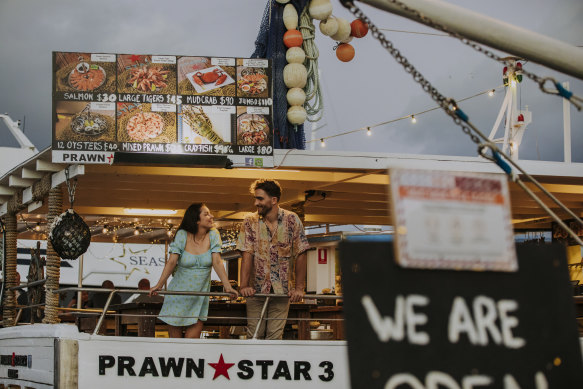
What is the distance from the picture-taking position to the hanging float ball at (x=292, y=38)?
1008 centimetres

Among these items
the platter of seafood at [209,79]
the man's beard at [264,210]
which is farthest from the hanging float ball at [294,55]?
the man's beard at [264,210]

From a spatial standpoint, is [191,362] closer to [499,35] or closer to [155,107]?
[155,107]

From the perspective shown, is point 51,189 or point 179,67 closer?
point 179,67

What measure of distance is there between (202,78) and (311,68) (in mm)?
1738

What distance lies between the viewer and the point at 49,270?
9.64m

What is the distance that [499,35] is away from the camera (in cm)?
517

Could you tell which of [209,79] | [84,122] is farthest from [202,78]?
[84,122]

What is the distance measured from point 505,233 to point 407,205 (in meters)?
0.42

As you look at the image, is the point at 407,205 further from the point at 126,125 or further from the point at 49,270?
the point at 49,270

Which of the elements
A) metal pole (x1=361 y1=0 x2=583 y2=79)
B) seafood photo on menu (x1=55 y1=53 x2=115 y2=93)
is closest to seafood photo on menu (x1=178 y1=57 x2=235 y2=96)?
seafood photo on menu (x1=55 y1=53 x2=115 y2=93)

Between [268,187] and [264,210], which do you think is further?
[264,210]

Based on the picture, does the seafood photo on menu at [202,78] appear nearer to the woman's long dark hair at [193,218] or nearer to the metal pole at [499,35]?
the woman's long dark hair at [193,218]

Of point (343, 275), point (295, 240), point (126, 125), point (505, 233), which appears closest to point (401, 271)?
point (343, 275)

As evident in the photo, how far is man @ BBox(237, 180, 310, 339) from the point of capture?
324 inches
